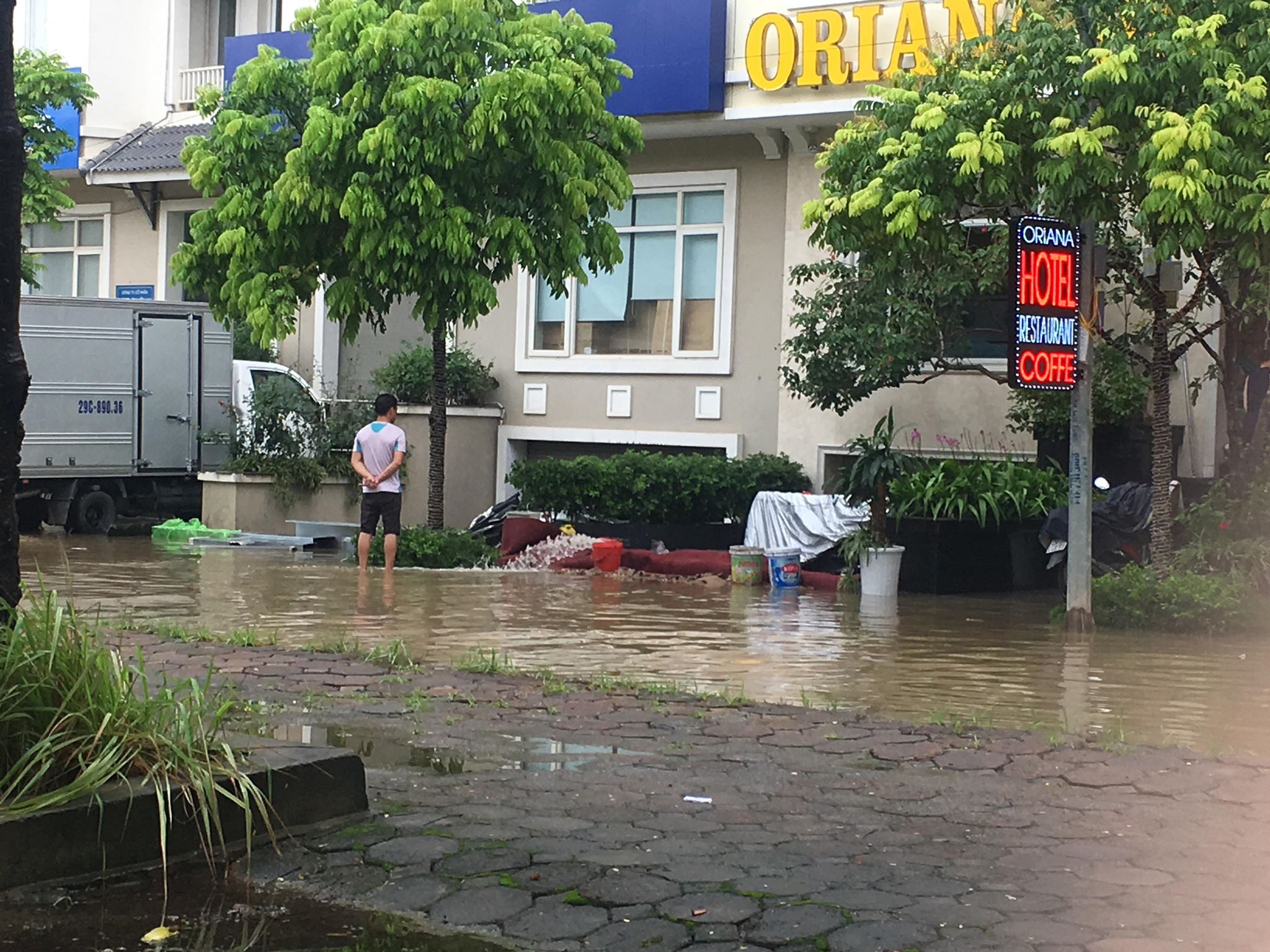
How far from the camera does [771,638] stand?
11.6 meters

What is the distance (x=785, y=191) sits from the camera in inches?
778

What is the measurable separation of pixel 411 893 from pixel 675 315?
16.0 metres

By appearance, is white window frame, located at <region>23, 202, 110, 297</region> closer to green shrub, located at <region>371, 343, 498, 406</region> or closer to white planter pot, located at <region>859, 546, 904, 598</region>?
green shrub, located at <region>371, 343, 498, 406</region>

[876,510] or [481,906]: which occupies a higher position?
[876,510]

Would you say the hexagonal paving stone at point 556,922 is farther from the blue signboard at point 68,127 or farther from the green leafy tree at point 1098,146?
the blue signboard at point 68,127

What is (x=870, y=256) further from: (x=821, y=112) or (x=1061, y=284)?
(x=821, y=112)

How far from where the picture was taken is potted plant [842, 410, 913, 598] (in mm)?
14914

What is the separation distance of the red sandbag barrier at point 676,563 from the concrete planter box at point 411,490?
13.6 ft

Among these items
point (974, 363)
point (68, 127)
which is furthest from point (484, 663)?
point (68, 127)

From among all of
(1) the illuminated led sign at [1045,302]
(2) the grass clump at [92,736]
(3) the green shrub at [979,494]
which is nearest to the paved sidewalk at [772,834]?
(2) the grass clump at [92,736]

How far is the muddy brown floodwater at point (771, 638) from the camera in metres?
8.77

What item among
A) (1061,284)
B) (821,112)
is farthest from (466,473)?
(1061,284)

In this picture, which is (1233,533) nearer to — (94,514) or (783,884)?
(783,884)

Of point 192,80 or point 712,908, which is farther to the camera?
point 192,80
